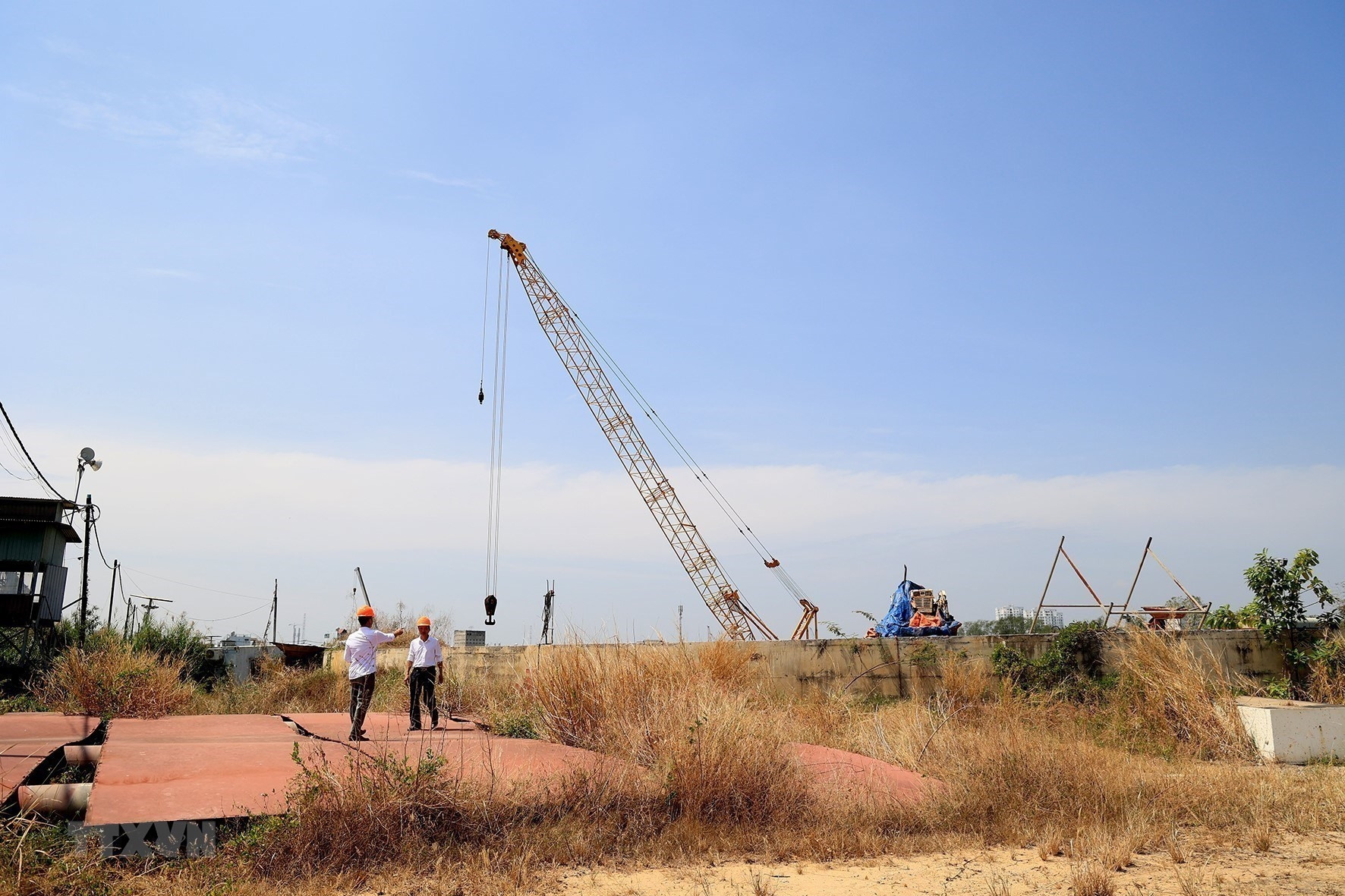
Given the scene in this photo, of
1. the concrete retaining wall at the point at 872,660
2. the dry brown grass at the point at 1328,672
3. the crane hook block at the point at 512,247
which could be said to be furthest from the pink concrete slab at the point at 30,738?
the crane hook block at the point at 512,247

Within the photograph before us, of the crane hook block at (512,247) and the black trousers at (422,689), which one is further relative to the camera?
the crane hook block at (512,247)

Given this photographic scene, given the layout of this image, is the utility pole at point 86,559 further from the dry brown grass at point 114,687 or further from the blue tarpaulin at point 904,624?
the blue tarpaulin at point 904,624

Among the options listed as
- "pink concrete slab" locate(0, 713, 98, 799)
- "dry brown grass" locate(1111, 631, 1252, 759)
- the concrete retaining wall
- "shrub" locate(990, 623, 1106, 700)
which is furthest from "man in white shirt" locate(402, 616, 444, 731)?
"shrub" locate(990, 623, 1106, 700)

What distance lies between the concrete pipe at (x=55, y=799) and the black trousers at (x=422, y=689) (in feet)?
15.4

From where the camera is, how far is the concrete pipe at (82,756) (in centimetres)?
812

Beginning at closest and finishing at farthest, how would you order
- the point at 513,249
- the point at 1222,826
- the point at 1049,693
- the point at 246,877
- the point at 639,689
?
1. the point at 246,877
2. the point at 1222,826
3. the point at 639,689
4. the point at 1049,693
5. the point at 513,249

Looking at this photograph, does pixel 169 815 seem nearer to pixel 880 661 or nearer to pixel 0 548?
pixel 880 661

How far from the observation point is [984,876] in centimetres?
696

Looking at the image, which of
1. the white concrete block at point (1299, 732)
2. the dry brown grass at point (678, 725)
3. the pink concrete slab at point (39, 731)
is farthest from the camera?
the white concrete block at point (1299, 732)

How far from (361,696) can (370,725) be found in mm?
1802

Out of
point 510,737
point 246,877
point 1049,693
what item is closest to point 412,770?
point 246,877

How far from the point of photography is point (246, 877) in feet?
19.6

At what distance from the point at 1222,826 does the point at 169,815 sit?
8.94 meters

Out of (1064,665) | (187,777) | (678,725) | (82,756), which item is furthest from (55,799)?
(1064,665)
